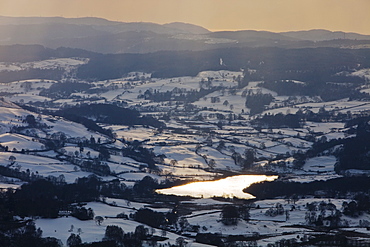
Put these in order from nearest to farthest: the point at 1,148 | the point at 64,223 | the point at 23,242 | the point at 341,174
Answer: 1. the point at 23,242
2. the point at 64,223
3. the point at 341,174
4. the point at 1,148

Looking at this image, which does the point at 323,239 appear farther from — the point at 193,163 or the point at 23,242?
the point at 193,163

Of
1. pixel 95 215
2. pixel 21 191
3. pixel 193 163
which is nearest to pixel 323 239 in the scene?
pixel 95 215

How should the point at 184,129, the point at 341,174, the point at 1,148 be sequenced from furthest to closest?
the point at 184,129, the point at 1,148, the point at 341,174

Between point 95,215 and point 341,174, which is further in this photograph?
point 341,174

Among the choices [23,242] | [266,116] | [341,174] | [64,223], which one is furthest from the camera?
[266,116]

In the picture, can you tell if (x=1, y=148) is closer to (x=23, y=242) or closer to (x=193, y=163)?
(x=193, y=163)

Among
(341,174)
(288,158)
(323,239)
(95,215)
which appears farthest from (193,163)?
(323,239)
